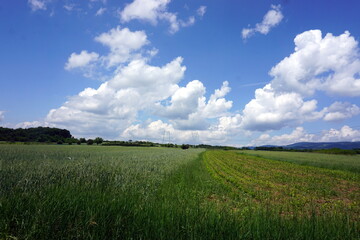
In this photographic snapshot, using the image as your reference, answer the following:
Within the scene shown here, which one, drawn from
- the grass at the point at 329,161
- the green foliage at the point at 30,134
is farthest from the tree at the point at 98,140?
the grass at the point at 329,161

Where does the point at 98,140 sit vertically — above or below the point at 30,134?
below

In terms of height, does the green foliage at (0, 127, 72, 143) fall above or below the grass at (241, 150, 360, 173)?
above

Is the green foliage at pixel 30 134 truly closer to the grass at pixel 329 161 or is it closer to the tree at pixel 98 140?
the tree at pixel 98 140

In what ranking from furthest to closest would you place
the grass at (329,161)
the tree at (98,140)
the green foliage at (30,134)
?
the tree at (98,140)
the green foliage at (30,134)
the grass at (329,161)

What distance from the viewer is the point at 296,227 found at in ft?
15.3

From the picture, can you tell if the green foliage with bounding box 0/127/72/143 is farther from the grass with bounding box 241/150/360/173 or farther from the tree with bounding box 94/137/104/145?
the grass with bounding box 241/150/360/173

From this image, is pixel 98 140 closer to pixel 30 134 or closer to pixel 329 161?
pixel 30 134

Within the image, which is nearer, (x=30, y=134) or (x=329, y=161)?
(x=329, y=161)

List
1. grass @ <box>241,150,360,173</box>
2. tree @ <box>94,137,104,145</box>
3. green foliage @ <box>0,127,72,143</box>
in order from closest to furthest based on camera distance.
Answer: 1. grass @ <box>241,150,360,173</box>
2. green foliage @ <box>0,127,72,143</box>
3. tree @ <box>94,137,104,145</box>

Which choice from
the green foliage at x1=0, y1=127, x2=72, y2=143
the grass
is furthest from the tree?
the grass

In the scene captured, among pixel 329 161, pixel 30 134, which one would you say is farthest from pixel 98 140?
pixel 329 161

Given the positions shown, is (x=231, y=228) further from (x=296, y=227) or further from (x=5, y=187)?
(x=5, y=187)

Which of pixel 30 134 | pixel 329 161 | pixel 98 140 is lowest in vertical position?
pixel 329 161

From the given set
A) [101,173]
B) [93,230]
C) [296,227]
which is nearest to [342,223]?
[296,227]
